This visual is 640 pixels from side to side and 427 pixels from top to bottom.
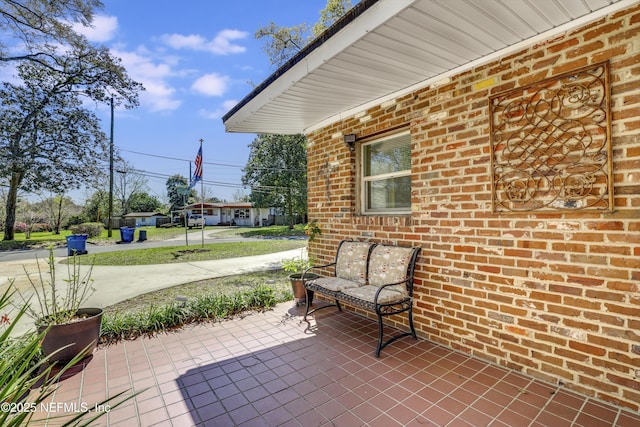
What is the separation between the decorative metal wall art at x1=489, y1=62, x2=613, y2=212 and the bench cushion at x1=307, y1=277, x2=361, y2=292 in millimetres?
1747

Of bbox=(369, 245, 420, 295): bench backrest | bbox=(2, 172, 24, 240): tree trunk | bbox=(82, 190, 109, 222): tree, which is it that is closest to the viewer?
bbox=(369, 245, 420, 295): bench backrest

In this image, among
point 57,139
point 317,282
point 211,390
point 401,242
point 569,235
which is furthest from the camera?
point 57,139

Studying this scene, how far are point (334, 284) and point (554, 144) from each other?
2516 mm

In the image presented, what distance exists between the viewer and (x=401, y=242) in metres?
3.58

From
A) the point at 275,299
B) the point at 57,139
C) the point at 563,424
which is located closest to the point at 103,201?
the point at 57,139

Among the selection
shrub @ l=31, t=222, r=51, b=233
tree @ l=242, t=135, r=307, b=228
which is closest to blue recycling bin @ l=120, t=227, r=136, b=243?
tree @ l=242, t=135, r=307, b=228

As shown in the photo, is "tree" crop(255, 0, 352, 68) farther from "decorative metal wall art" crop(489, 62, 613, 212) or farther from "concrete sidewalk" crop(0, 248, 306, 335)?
"decorative metal wall art" crop(489, 62, 613, 212)

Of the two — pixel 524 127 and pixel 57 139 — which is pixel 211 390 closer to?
pixel 524 127

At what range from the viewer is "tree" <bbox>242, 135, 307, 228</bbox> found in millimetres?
21641

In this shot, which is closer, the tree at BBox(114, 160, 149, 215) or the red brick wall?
the red brick wall

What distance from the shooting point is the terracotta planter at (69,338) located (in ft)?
9.14

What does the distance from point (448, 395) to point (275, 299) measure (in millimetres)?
2879

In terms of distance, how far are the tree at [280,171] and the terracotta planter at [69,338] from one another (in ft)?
61.8

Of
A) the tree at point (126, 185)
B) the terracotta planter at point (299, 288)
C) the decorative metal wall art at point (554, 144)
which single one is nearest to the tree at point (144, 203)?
the tree at point (126, 185)
